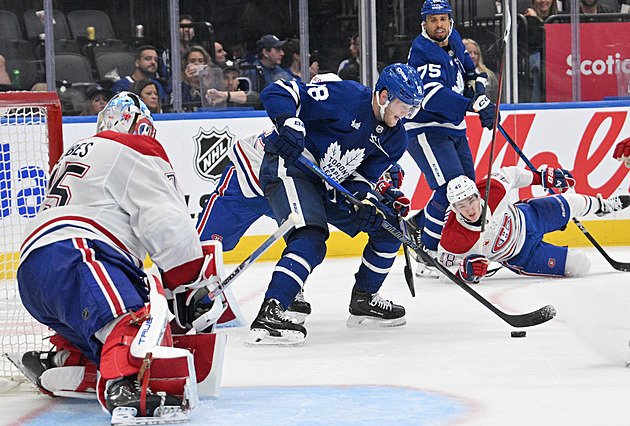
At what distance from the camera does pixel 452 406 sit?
90.5 inches

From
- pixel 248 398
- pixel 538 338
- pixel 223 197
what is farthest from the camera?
pixel 223 197

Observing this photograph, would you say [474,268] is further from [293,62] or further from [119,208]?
Answer: [293,62]

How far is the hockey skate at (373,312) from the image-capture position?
358 cm

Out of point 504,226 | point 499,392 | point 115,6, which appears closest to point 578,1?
point 504,226

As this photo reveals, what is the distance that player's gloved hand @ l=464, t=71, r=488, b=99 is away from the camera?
15.4 ft

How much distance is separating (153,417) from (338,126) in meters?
1.57

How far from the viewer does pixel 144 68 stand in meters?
5.69

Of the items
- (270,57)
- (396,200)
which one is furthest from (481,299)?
(270,57)

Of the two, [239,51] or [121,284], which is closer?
[121,284]

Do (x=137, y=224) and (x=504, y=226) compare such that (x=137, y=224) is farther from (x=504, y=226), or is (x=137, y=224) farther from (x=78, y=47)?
→ (x=78, y=47)

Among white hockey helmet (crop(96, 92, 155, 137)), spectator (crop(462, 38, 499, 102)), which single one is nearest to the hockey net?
white hockey helmet (crop(96, 92, 155, 137))

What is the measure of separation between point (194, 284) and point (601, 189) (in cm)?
397

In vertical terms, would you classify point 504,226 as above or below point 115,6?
below

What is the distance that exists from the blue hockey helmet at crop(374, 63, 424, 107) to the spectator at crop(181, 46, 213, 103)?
2.53 meters
